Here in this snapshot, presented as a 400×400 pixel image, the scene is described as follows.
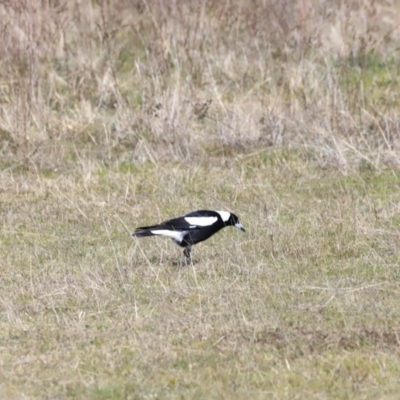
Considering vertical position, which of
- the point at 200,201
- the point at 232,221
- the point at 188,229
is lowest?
the point at 200,201

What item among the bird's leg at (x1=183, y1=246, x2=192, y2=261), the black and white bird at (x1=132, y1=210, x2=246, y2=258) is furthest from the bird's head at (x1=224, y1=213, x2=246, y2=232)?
the bird's leg at (x1=183, y1=246, x2=192, y2=261)

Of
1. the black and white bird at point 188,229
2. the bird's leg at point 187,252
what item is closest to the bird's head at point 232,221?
the black and white bird at point 188,229

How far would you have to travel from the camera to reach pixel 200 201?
953 centimetres

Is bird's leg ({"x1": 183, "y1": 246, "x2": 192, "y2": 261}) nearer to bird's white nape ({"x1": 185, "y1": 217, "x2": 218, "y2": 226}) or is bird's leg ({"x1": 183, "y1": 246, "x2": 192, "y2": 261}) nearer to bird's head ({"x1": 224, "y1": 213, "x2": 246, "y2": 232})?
bird's white nape ({"x1": 185, "y1": 217, "x2": 218, "y2": 226})

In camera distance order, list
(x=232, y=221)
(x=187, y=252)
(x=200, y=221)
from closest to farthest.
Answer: (x=187, y=252) → (x=200, y=221) → (x=232, y=221)

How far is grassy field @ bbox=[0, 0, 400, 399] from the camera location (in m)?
5.38

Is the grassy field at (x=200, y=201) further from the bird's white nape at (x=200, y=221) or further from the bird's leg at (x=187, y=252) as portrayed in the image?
the bird's white nape at (x=200, y=221)

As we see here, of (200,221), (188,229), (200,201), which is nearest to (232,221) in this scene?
(200,221)

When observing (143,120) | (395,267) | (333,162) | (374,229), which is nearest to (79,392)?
(395,267)

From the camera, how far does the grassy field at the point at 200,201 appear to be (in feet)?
17.6

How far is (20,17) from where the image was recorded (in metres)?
11.2

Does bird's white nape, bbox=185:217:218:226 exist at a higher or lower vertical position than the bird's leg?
higher

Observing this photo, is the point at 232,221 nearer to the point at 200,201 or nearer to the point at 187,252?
the point at 187,252

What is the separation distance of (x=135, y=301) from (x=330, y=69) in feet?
18.6
